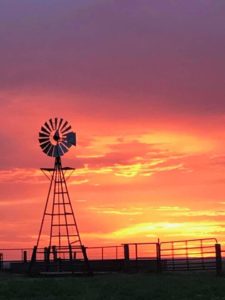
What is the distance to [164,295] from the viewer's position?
23062mm

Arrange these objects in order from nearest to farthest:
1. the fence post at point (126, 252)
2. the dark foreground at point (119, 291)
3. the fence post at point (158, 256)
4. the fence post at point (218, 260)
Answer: the dark foreground at point (119, 291)
the fence post at point (218, 260)
the fence post at point (158, 256)
the fence post at point (126, 252)

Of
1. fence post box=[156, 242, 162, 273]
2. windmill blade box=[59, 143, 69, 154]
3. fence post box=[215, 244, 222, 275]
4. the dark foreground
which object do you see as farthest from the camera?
windmill blade box=[59, 143, 69, 154]

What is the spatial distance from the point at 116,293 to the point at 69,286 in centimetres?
371

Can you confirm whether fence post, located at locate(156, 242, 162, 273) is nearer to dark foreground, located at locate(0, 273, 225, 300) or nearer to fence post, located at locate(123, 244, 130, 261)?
fence post, located at locate(123, 244, 130, 261)

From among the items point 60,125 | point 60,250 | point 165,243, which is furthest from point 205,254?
point 60,125

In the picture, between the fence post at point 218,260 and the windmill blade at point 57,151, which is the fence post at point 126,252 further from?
the windmill blade at point 57,151

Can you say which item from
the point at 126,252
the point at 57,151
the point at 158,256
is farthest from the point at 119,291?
the point at 126,252

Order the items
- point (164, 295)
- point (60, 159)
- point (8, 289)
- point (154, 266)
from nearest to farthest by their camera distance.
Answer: point (164, 295) → point (8, 289) → point (60, 159) → point (154, 266)

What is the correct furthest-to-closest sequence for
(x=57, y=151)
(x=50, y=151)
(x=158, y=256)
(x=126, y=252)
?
1. (x=126, y=252)
2. (x=158, y=256)
3. (x=50, y=151)
4. (x=57, y=151)

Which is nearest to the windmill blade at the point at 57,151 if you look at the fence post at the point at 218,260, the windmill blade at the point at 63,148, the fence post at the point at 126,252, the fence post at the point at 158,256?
the windmill blade at the point at 63,148

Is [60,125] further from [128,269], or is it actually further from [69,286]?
[69,286]

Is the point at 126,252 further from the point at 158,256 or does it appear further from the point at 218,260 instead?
the point at 218,260

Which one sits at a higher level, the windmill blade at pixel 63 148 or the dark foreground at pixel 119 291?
the windmill blade at pixel 63 148

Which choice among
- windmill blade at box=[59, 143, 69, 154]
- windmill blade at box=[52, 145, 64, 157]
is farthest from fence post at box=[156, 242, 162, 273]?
windmill blade at box=[52, 145, 64, 157]
